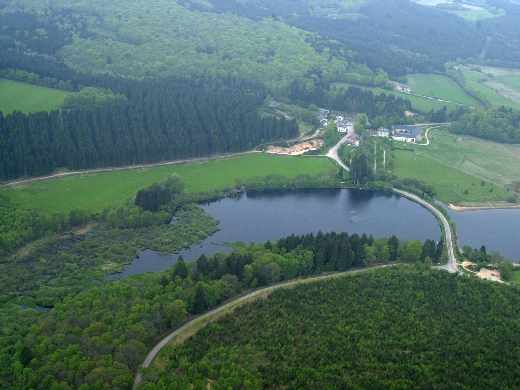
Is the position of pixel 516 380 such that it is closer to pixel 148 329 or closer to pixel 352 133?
pixel 148 329

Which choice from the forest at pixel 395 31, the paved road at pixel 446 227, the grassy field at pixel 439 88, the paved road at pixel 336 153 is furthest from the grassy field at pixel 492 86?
the paved road at pixel 446 227

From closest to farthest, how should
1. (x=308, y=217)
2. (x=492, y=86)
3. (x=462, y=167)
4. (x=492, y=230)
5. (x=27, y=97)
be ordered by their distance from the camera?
(x=492, y=230) → (x=308, y=217) → (x=462, y=167) → (x=27, y=97) → (x=492, y=86)

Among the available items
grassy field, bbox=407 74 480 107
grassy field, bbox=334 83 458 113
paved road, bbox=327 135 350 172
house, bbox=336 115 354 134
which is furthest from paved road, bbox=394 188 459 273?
grassy field, bbox=407 74 480 107

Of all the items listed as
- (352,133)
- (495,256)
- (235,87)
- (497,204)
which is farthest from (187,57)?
(495,256)

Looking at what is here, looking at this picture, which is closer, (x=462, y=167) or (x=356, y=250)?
(x=356, y=250)

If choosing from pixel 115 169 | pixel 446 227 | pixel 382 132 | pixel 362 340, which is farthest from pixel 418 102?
pixel 362 340

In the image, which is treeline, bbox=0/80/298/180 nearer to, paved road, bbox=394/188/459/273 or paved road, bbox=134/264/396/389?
paved road, bbox=394/188/459/273

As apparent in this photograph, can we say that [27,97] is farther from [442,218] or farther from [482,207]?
[482,207]
